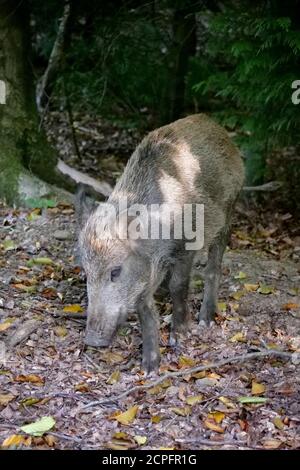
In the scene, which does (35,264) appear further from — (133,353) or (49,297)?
(133,353)

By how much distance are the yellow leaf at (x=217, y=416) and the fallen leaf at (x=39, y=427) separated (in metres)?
0.94

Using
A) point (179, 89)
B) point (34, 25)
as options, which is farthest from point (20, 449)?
point (34, 25)

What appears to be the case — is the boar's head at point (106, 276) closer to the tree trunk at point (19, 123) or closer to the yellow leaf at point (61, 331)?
the yellow leaf at point (61, 331)

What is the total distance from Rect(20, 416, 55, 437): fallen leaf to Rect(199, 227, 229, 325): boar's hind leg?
5.87 feet

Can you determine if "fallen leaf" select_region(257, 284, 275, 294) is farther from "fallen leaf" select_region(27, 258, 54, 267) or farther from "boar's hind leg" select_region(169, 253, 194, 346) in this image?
"fallen leaf" select_region(27, 258, 54, 267)

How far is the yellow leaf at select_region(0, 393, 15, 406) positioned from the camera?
169 inches

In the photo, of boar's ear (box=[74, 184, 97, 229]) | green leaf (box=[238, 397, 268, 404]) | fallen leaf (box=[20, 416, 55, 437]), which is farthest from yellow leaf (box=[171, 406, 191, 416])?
boar's ear (box=[74, 184, 97, 229])

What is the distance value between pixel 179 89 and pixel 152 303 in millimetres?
4751

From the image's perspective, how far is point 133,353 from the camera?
5090 mm

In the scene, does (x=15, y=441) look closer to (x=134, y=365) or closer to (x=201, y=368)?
(x=134, y=365)

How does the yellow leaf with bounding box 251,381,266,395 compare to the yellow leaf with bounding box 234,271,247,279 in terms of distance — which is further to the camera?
the yellow leaf with bounding box 234,271,247,279

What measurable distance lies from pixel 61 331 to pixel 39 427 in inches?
47.4

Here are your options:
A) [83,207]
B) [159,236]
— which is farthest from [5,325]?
[159,236]

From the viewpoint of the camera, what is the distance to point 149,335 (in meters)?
4.94
